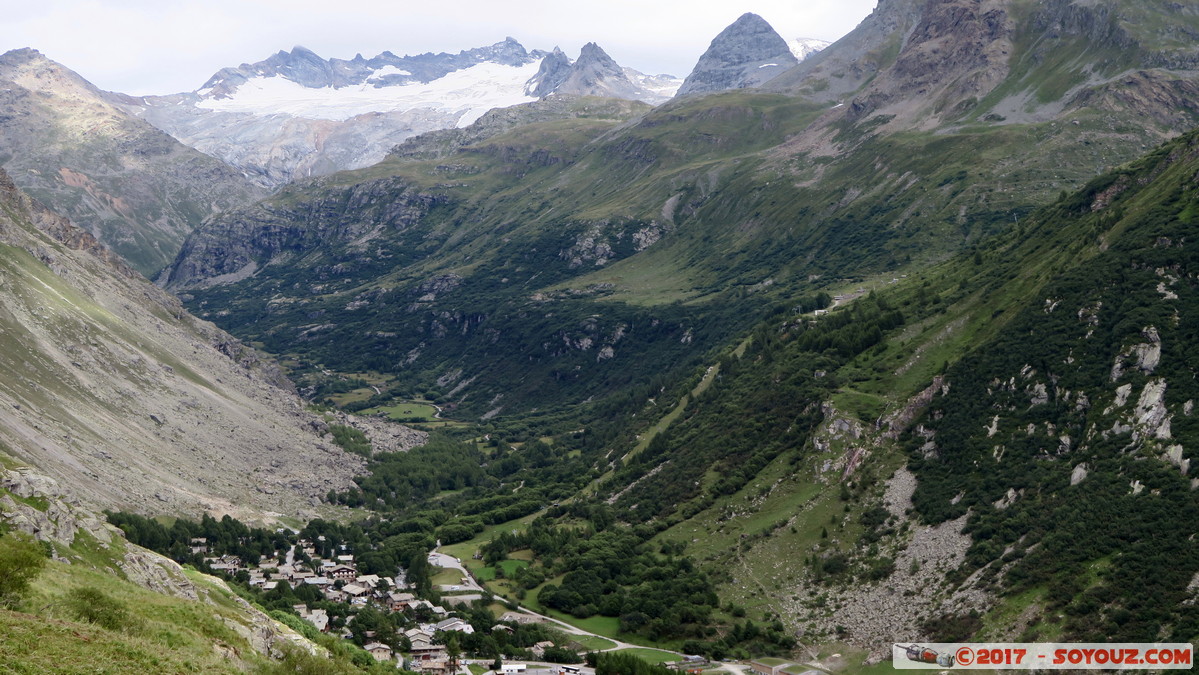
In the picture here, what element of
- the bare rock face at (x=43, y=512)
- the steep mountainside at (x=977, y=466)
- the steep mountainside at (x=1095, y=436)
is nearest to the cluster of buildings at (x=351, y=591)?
the steep mountainside at (x=977, y=466)

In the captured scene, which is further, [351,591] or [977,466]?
[351,591]

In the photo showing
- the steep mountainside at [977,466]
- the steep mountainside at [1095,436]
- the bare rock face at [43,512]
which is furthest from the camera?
the steep mountainside at [977,466]

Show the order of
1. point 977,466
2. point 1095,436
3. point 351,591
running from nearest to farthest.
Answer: point 1095,436 → point 977,466 → point 351,591

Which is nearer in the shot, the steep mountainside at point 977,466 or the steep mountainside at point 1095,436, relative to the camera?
the steep mountainside at point 1095,436

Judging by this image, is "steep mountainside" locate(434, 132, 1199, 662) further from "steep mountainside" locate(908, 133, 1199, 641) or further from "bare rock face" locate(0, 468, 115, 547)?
"bare rock face" locate(0, 468, 115, 547)

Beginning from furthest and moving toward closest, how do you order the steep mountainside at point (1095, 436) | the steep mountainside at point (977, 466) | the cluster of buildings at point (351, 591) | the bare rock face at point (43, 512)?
1. the cluster of buildings at point (351, 591)
2. the steep mountainside at point (977, 466)
3. the steep mountainside at point (1095, 436)
4. the bare rock face at point (43, 512)

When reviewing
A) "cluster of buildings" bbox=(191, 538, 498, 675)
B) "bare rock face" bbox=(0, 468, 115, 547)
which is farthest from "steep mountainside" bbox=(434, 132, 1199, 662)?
→ "bare rock face" bbox=(0, 468, 115, 547)

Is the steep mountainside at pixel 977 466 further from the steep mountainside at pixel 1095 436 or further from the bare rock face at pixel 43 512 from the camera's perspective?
the bare rock face at pixel 43 512

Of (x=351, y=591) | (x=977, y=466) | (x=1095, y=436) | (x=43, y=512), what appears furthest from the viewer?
(x=351, y=591)

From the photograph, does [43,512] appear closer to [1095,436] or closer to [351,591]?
[351,591]

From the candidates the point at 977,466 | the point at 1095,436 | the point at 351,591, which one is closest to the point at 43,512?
the point at 351,591

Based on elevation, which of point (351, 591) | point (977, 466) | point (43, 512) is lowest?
point (351, 591)

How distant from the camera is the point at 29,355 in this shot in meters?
176

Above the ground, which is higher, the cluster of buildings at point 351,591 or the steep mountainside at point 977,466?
the steep mountainside at point 977,466
